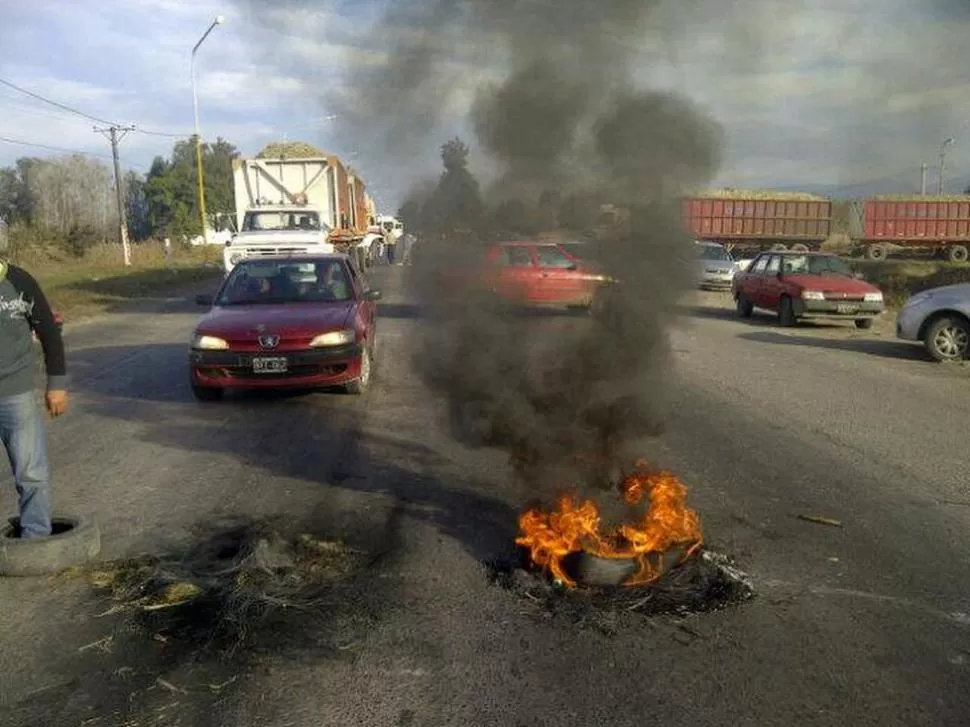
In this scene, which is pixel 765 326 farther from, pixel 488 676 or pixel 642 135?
pixel 488 676

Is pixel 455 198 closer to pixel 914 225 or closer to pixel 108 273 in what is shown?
pixel 108 273

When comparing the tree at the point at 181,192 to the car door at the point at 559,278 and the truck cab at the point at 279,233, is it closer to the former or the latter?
the truck cab at the point at 279,233

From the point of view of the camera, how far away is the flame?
467 cm

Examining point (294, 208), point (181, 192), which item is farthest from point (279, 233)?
point (181, 192)

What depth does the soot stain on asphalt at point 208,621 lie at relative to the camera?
357cm

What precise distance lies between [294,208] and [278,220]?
0.53 m

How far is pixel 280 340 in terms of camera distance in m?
9.27

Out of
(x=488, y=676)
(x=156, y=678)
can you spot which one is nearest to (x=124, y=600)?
(x=156, y=678)

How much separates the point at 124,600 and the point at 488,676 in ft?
6.46

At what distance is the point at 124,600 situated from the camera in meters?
4.54

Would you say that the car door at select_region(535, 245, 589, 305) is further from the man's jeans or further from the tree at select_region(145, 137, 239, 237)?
the tree at select_region(145, 137, 239, 237)

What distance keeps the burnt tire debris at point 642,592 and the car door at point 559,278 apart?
1.73 meters

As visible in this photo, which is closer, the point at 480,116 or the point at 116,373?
the point at 480,116

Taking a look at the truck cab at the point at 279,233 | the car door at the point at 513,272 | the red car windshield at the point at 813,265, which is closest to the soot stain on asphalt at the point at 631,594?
the car door at the point at 513,272
